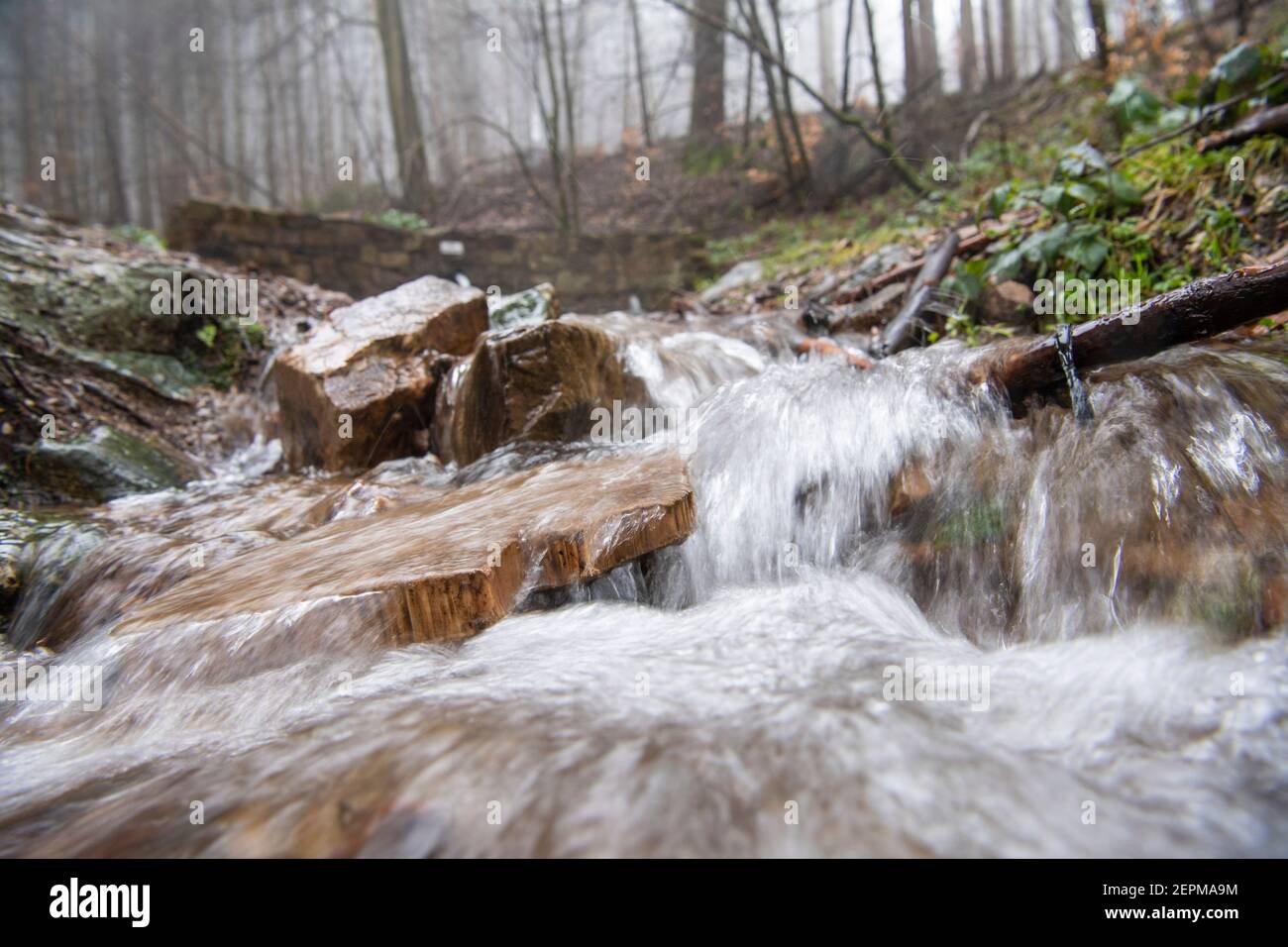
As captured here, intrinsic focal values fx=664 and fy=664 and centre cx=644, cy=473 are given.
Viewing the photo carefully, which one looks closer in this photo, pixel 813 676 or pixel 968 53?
pixel 813 676

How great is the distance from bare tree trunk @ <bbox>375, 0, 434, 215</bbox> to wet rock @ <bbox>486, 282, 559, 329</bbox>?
7.06m

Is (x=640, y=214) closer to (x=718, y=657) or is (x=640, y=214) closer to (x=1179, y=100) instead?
(x=1179, y=100)

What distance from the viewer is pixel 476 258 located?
924 cm

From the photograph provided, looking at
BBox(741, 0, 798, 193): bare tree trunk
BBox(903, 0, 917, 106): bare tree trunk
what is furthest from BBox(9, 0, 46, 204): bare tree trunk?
BBox(903, 0, 917, 106): bare tree trunk

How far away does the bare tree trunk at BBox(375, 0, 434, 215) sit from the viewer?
37.3 ft

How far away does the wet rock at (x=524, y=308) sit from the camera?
5.48 meters

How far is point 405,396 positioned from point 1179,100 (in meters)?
5.57

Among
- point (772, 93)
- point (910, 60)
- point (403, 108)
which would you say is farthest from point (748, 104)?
point (403, 108)

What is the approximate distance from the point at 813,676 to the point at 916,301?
343 centimetres

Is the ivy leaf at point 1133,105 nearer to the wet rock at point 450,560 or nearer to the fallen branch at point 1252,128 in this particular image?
the fallen branch at point 1252,128

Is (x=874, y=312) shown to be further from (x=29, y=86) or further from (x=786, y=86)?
(x=29, y=86)

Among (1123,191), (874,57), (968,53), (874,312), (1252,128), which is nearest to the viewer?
(1252,128)

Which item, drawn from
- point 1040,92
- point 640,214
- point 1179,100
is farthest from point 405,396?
point 1040,92
